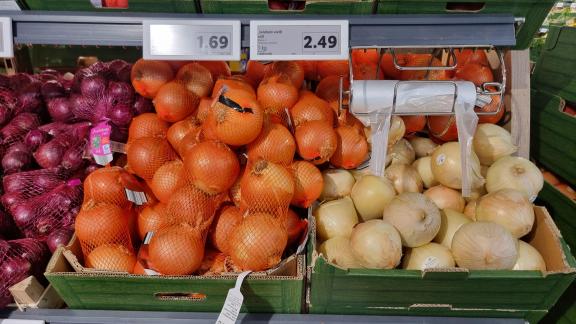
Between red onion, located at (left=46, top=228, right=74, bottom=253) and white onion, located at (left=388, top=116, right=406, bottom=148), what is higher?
white onion, located at (left=388, top=116, right=406, bottom=148)

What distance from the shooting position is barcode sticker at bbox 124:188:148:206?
5.13ft

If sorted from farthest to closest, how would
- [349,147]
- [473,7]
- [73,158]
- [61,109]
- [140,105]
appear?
[61,109]
[140,105]
[73,158]
[349,147]
[473,7]

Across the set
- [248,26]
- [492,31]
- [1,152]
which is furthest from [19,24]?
[492,31]

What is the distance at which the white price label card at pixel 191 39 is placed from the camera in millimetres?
1330

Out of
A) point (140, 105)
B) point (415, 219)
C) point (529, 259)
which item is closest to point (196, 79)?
point (140, 105)

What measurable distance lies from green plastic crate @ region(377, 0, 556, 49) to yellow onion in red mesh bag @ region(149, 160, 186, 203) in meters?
0.95

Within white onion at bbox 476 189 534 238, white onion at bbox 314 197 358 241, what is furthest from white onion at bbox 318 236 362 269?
white onion at bbox 476 189 534 238

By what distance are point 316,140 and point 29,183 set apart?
133 cm

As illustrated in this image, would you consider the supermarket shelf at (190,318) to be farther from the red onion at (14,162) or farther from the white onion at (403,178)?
the red onion at (14,162)

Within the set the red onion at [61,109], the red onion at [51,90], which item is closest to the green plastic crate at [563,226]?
the red onion at [61,109]

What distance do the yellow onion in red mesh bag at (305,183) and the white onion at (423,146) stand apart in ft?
2.04

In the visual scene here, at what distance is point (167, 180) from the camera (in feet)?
5.13

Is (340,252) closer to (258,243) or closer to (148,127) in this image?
(258,243)

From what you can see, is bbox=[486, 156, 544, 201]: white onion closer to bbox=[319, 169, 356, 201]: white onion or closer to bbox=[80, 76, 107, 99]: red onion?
bbox=[319, 169, 356, 201]: white onion
